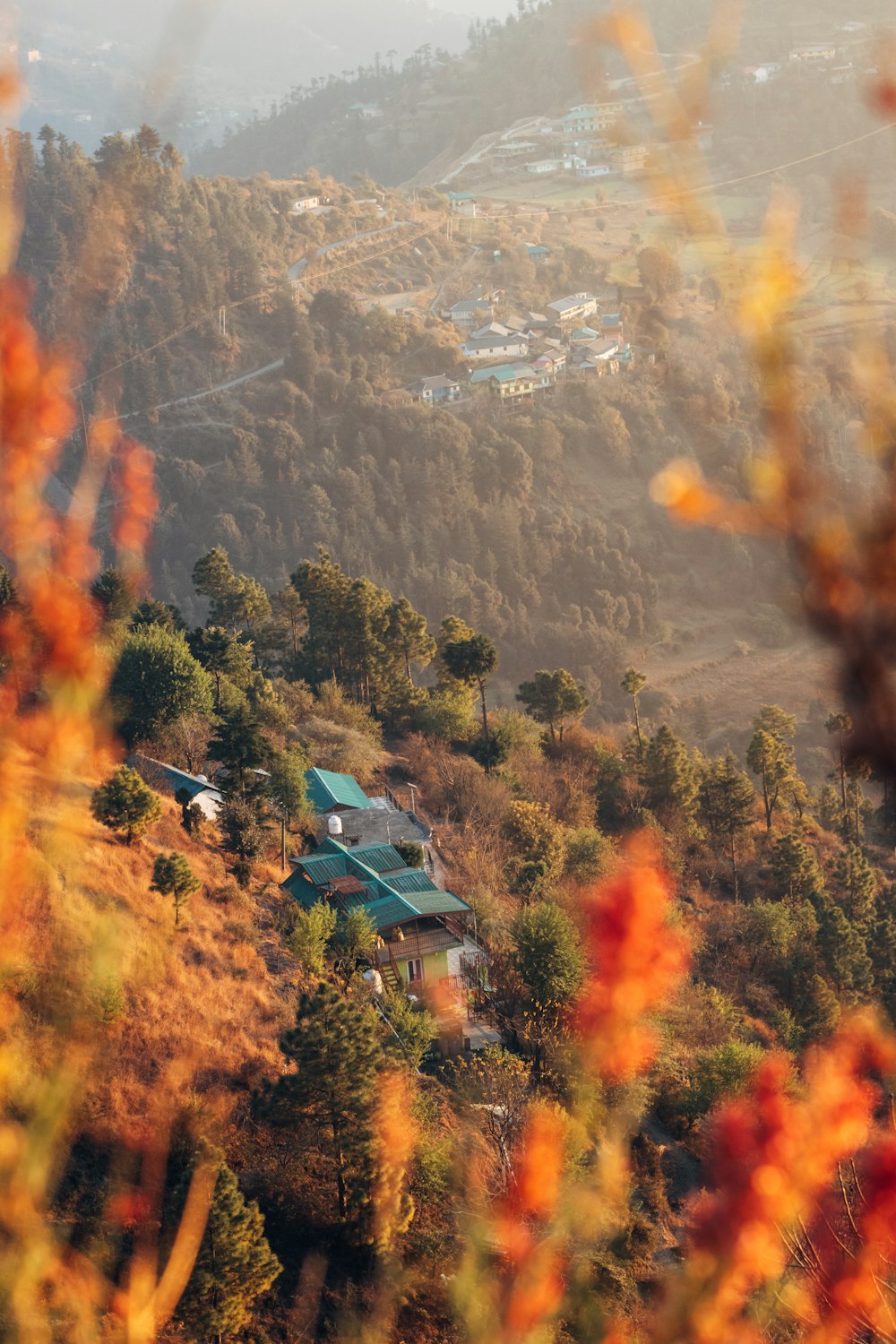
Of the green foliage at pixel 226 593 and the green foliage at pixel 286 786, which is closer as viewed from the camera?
the green foliage at pixel 286 786

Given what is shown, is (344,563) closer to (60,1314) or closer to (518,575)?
(518,575)

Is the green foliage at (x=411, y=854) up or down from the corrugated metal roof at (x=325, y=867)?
down

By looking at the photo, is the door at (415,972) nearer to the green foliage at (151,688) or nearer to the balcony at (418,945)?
the balcony at (418,945)

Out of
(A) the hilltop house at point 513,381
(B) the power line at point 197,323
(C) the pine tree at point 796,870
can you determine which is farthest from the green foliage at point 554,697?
(B) the power line at point 197,323

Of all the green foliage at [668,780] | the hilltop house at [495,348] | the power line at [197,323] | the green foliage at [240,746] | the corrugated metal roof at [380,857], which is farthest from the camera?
the hilltop house at [495,348]

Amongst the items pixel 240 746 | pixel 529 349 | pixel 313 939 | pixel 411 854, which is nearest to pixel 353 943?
pixel 313 939

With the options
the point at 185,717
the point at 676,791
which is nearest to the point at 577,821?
the point at 676,791

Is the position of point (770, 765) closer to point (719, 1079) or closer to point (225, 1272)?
point (719, 1079)
